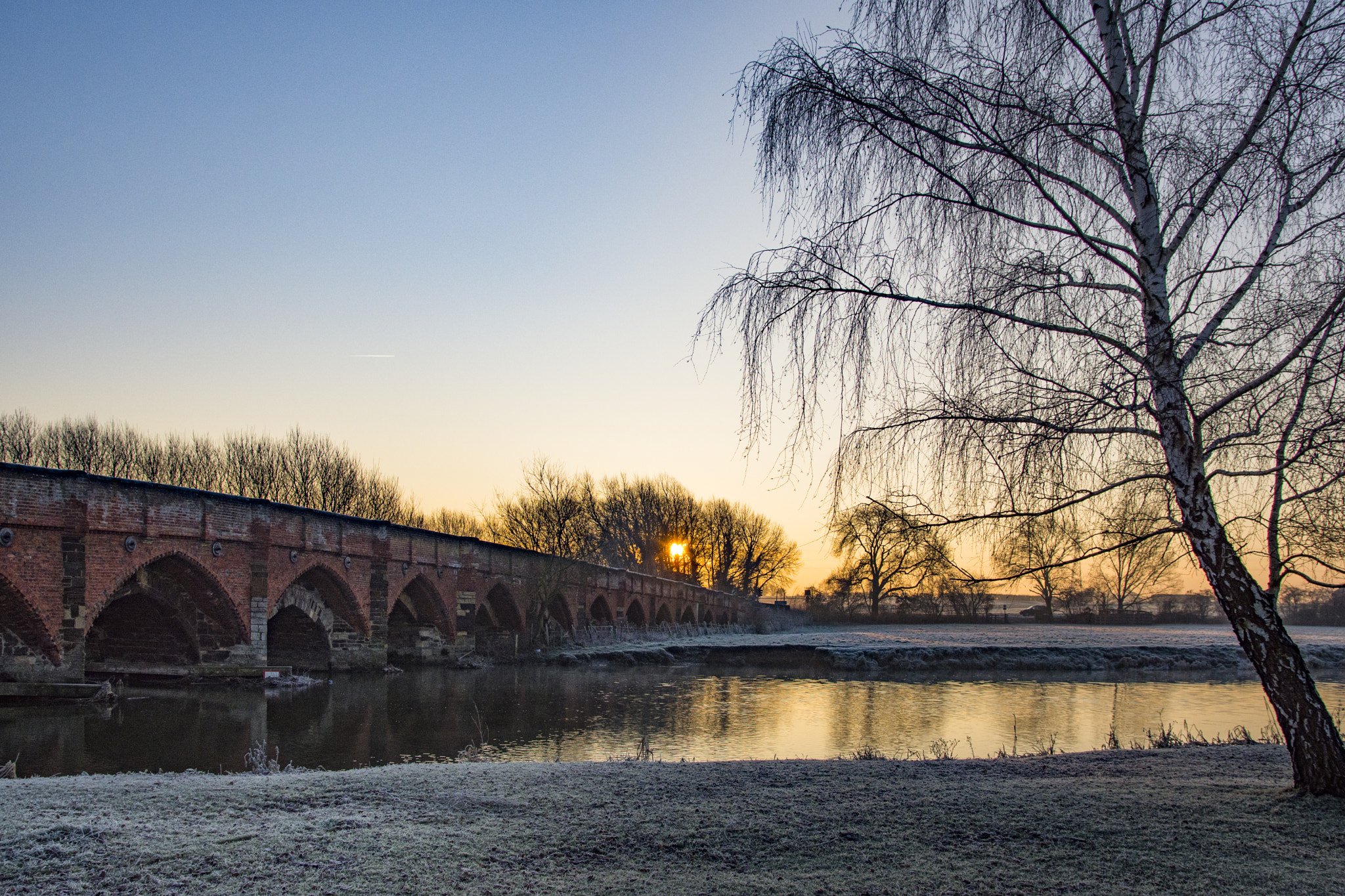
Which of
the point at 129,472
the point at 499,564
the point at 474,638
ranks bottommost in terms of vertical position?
the point at 474,638

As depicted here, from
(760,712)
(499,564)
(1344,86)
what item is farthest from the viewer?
(499,564)

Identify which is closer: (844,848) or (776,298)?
(844,848)

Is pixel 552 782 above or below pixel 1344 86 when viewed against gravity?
below

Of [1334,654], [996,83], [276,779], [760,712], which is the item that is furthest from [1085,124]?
[1334,654]

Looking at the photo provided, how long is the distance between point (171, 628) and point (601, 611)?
26011 millimetres

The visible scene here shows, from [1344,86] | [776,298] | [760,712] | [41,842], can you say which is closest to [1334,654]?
[760,712]

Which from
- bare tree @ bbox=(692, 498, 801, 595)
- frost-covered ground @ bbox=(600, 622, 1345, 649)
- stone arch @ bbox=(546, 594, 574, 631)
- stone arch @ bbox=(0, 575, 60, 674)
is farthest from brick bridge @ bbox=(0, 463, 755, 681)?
bare tree @ bbox=(692, 498, 801, 595)

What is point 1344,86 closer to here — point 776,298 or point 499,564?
point 776,298

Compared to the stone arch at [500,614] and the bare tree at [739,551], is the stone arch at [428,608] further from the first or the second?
the bare tree at [739,551]

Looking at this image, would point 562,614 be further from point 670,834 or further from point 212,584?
point 670,834

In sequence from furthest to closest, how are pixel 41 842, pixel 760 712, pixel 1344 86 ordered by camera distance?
pixel 760 712 → pixel 1344 86 → pixel 41 842

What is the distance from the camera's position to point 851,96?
5430 millimetres

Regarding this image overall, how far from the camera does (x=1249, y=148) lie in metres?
5.52

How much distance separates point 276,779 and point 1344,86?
26.8 feet
